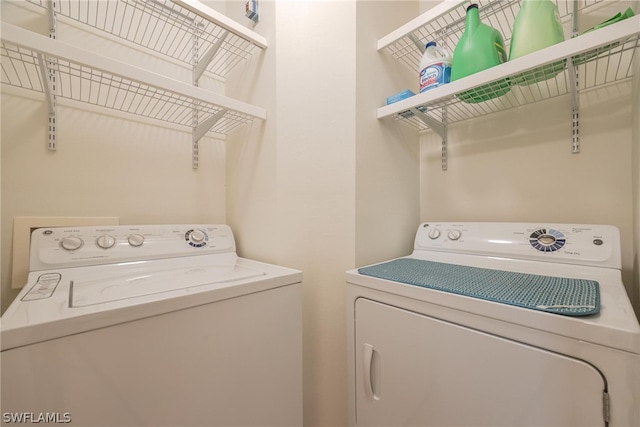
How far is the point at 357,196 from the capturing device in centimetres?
111

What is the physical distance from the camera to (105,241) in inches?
39.0

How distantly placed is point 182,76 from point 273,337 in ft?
4.81

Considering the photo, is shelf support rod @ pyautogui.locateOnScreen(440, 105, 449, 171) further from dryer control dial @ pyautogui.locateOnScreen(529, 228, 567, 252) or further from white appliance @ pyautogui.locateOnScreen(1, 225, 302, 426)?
white appliance @ pyautogui.locateOnScreen(1, 225, 302, 426)

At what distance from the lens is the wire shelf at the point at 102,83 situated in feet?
2.44

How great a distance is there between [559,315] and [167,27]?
2.00m

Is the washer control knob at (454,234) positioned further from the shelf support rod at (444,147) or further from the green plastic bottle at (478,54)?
the green plastic bottle at (478,54)

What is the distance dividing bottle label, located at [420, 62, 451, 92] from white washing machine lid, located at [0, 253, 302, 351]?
3.15ft

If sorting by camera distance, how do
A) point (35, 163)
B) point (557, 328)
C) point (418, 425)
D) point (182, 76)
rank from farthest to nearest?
point (182, 76), point (35, 163), point (418, 425), point (557, 328)

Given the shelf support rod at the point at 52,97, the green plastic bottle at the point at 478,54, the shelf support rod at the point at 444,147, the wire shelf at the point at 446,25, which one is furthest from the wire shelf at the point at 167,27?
the shelf support rod at the point at 444,147

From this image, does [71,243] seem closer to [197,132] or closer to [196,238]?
[196,238]

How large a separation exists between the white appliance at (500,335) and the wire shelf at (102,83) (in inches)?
38.2

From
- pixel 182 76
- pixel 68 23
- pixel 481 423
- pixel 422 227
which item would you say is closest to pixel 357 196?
pixel 422 227

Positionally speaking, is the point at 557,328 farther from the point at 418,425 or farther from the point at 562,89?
the point at 562,89

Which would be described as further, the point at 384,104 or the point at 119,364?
the point at 384,104
